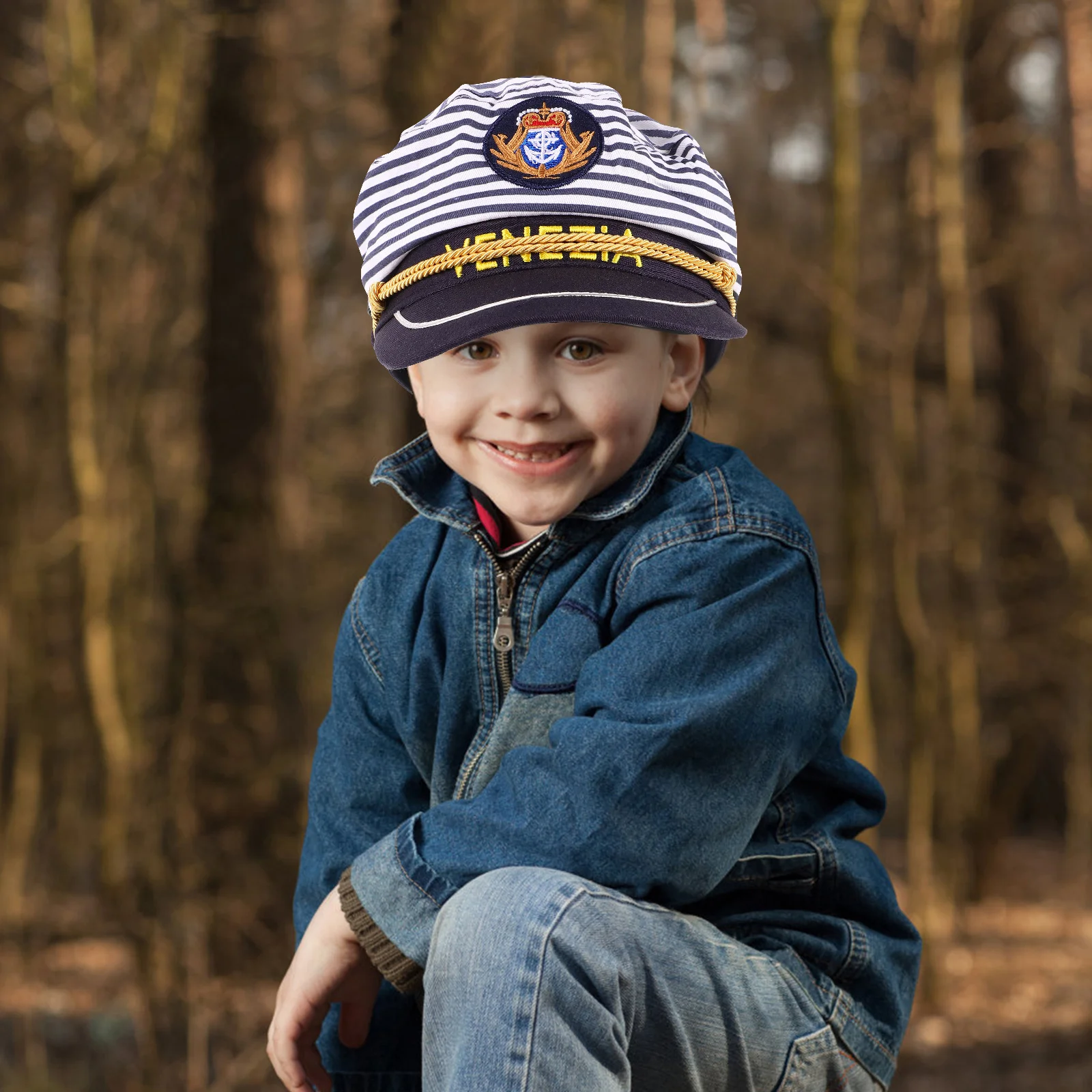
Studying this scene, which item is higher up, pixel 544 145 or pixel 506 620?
pixel 544 145

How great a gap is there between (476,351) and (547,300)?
0.46 feet

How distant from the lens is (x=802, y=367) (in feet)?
35.3

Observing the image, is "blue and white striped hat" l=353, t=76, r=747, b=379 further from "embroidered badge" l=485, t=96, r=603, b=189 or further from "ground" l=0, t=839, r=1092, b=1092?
"ground" l=0, t=839, r=1092, b=1092

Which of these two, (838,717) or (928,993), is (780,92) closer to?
(928,993)

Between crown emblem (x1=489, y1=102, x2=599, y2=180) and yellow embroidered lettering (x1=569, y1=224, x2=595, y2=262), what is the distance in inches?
2.7

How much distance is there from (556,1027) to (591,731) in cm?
33

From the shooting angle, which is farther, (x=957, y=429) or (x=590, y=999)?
(x=957, y=429)

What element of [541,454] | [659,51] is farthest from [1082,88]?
[541,454]

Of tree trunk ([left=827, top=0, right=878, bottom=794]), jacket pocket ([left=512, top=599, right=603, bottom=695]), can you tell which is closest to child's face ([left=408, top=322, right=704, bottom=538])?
jacket pocket ([left=512, top=599, right=603, bottom=695])

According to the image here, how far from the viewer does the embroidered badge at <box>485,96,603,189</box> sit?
1.77 m

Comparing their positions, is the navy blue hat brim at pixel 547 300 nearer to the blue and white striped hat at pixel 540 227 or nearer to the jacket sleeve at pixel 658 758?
the blue and white striped hat at pixel 540 227

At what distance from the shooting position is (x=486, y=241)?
1.78 metres

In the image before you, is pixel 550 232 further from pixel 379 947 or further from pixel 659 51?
pixel 659 51

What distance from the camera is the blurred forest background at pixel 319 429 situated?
15.1ft
